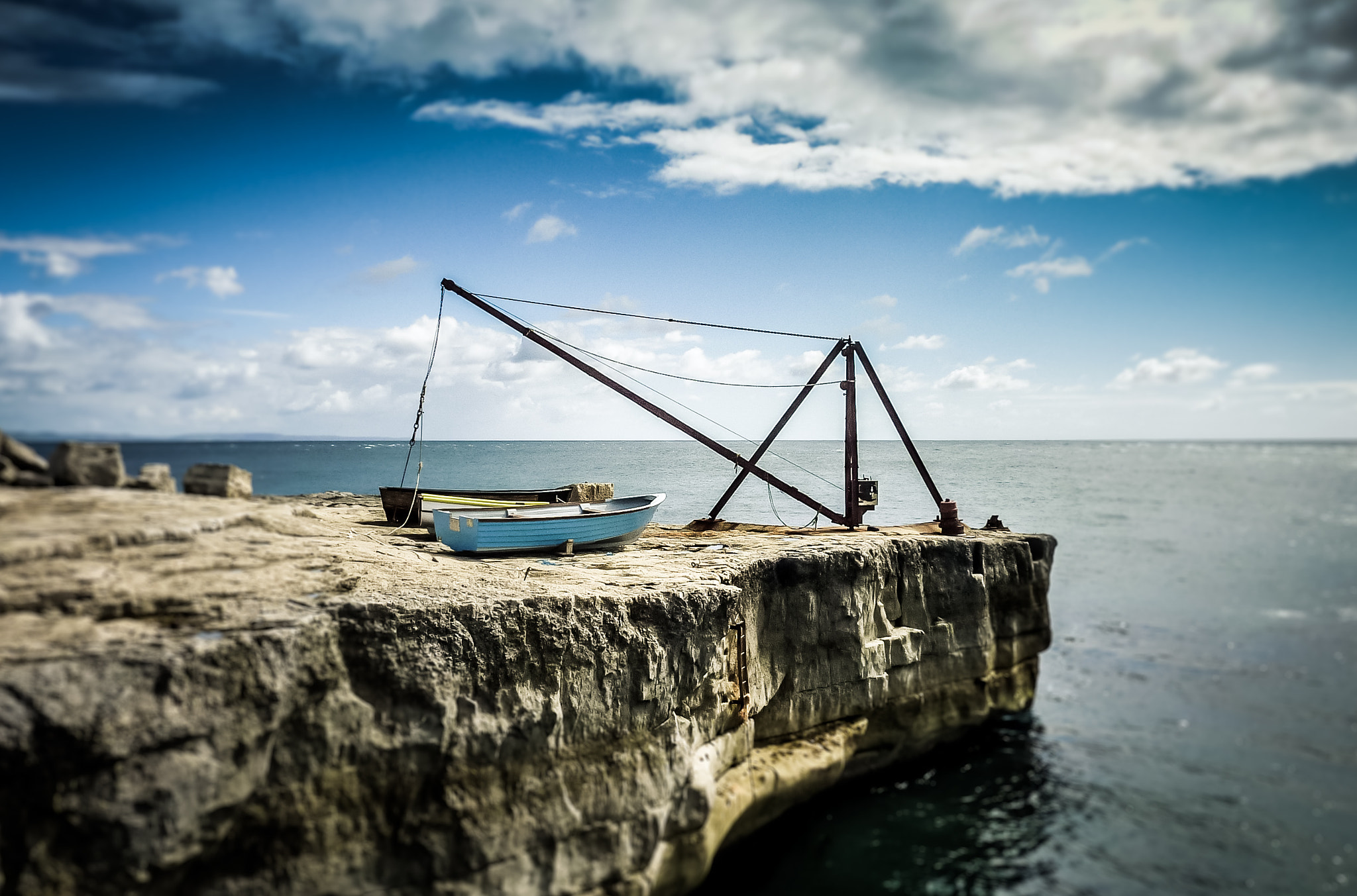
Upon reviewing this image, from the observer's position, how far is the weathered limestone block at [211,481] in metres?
9.34

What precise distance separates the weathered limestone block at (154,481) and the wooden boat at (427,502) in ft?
17.6

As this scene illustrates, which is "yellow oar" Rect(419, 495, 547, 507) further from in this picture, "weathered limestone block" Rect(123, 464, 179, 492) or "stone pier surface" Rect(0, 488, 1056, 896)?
"weathered limestone block" Rect(123, 464, 179, 492)

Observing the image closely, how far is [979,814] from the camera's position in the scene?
1142 centimetres

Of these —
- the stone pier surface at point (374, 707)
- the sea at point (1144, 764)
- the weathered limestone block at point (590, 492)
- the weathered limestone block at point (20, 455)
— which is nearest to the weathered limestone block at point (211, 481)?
the stone pier surface at point (374, 707)

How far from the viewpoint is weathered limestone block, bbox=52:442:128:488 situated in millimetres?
7883

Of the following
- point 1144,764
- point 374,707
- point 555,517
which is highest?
point 555,517

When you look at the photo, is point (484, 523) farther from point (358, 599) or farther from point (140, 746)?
point (140, 746)

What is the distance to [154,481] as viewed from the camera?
345 inches

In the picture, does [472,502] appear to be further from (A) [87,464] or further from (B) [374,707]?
(B) [374,707]

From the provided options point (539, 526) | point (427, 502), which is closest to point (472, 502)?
point (427, 502)

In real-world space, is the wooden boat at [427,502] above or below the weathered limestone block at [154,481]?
below

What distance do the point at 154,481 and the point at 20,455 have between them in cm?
135

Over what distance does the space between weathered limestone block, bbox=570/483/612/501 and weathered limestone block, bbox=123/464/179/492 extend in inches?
384

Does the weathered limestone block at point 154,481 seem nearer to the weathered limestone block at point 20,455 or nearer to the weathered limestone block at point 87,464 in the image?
the weathered limestone block at point 87,464
